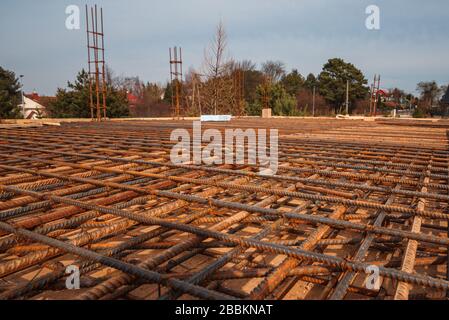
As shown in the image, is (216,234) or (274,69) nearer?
(216,234)

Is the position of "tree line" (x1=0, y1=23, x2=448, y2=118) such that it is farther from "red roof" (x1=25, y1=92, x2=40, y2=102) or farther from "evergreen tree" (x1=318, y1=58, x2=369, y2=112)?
"red roof" (x1=25, y1=92, x2=40, y2=102)

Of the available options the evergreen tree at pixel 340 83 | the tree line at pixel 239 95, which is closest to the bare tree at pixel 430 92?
the tree line at pixel 239 95

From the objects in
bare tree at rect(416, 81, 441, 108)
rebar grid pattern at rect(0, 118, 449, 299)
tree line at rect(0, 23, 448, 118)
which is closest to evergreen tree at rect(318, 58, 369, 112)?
tree line at rect(0, 23, 448, 118)

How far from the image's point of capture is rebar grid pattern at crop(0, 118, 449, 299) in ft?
5.15

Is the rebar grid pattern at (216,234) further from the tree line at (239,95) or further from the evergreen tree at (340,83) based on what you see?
the evergreen tree at (340,83)

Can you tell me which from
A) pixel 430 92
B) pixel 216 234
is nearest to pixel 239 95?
pixel 216 234

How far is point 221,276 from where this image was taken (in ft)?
5.32

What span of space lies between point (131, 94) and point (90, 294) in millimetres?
56800

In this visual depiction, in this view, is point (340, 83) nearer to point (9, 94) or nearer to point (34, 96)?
point (9, 94)

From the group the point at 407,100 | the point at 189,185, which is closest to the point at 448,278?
the point at 189,185

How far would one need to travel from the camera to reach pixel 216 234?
190 centimetres

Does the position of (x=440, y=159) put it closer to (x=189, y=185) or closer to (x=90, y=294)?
(x=189, y=185)

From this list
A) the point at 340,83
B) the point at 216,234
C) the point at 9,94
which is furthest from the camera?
the point at 340,83
